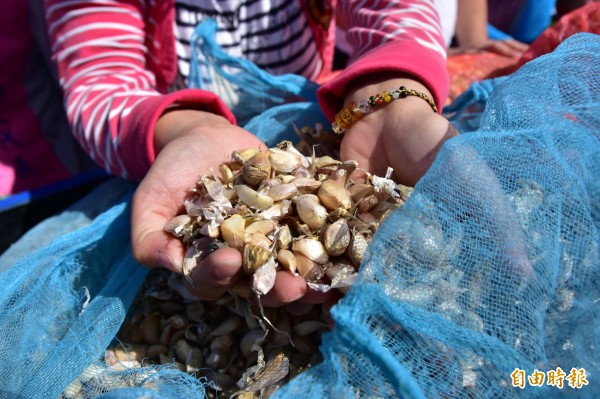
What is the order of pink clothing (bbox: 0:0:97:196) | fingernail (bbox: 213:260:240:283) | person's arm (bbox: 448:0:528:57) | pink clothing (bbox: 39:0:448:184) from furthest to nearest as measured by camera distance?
1. person's arm (bbox: 448:0:528:57)
2. pink clothing (bbox: 0:0:97:196)
3. pink clothing (bbox: 39:0:448:184)
4. fingernail (bbox: 213:260:240:283)

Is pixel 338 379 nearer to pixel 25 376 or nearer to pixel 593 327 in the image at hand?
pixel 593 327

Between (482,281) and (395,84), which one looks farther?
→ (395,84)

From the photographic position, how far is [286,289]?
618 millimetres

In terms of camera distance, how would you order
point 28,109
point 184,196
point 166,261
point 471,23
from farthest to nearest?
1. point 471,23
2. point 28,109
3. point 184,196
4. point 166,261

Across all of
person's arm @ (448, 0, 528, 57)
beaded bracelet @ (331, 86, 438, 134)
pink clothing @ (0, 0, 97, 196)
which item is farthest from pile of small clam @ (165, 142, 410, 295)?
person's arm @ (448, 0, 528, 57)

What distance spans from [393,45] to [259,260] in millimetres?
533

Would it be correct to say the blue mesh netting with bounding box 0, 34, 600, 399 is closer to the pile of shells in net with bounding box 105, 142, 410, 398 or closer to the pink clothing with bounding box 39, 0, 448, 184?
the pile of shells in net with bounding box 105, 142, 410, 398

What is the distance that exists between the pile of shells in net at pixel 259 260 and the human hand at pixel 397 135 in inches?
2.1

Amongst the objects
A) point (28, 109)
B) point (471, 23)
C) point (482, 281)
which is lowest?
point (28, 109)

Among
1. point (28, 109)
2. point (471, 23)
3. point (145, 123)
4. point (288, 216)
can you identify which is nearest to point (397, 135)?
point (288, 216)

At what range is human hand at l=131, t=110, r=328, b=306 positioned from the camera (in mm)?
627

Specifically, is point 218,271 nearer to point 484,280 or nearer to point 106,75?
point 484,280

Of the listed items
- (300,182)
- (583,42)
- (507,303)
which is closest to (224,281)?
(300,182)

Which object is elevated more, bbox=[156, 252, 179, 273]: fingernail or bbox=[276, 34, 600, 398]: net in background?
bbox=[276, 34, 600, 398]: net in background
